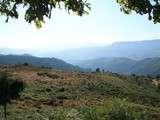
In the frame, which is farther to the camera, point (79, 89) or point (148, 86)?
point (148, 86)

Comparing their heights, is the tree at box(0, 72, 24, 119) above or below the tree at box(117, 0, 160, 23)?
below

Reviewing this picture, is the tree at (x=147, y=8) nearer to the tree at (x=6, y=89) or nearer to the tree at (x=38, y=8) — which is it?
the tree at (x=38, y=8)

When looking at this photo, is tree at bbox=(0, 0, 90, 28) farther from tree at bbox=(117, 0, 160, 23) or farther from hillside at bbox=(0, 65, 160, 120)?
hillside at bbox=(0, 65, 160, 120)

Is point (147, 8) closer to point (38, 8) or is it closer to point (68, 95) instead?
point (38, 8)

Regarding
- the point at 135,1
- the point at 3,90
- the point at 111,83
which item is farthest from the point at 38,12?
the point at 111,83

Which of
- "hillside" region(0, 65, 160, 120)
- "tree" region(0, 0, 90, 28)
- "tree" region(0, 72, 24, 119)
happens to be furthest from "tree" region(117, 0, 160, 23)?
"tree" region(0, 72, 24, 119)

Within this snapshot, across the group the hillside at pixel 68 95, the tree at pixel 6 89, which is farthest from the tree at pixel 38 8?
the tree at pixel 6 89

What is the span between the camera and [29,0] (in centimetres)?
1399

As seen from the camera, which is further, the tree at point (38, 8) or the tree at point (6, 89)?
the tree at point (6, 89)

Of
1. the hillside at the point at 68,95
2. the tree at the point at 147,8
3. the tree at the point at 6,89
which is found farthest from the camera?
the hillside at the point at 68,95

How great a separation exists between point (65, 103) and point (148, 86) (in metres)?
48.5

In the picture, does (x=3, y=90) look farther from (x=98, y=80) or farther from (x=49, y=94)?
(x=98, y=80)

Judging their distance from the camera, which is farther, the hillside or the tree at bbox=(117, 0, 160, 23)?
the hillside

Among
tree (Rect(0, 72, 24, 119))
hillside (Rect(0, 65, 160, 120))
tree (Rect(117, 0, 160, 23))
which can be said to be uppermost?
tree (Rect(117, 0, 160, 23))
